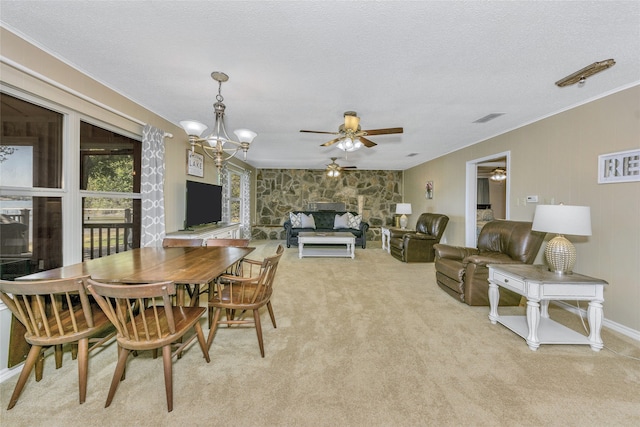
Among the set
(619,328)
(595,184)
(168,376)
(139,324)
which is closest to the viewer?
(168,376)

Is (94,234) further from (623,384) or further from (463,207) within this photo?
(463,207)

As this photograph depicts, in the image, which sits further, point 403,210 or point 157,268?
point 403,210

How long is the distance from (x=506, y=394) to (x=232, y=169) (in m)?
6.22

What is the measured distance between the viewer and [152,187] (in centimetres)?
315

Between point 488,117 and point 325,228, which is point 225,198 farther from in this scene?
point 488,117

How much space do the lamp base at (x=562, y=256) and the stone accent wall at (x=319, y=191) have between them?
654 cm

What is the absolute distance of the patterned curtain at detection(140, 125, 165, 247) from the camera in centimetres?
311

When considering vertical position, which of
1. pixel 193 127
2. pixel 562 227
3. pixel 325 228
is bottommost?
pixel 325 228

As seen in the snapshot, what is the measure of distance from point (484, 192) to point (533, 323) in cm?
869

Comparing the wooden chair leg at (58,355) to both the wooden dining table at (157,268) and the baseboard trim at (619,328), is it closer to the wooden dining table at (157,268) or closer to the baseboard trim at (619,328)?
the wooden dining table at (157,268)

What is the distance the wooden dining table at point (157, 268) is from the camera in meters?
1.68

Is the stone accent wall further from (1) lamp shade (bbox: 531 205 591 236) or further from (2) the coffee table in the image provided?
(1) lamp shade (bbox: 531 205 591 236)

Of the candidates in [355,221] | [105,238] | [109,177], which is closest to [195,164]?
[109,177]

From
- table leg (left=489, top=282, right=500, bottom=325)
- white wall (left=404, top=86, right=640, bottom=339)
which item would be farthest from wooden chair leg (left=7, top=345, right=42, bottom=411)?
white wall (left=404, top=86, right=640, bottom=339)
